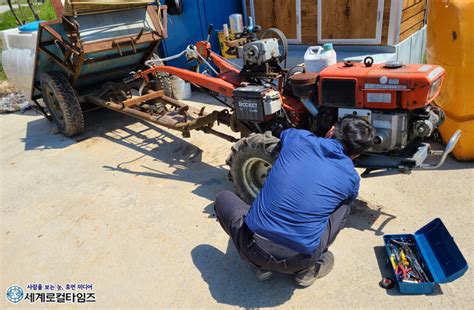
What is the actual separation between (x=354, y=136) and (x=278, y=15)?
461 cm

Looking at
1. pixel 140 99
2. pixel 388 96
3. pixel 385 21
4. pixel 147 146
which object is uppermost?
pixel 385 21

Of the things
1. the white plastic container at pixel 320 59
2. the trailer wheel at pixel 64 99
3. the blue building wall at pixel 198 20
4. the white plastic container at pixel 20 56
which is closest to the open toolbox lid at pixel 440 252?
the white plastic container at pixel 320 59

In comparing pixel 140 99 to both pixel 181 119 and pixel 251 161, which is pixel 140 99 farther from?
pixel 251 161

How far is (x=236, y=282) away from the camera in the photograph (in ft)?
10.2

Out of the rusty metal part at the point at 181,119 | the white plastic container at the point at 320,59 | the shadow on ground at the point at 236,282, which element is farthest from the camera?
the rusty metal part at the point at 181,119

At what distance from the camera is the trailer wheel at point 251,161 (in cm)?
351

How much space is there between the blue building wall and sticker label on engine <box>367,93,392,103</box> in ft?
15.8

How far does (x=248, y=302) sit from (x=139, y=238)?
1.34m

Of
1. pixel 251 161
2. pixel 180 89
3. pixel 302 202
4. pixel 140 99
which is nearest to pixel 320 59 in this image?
pixel 251 161

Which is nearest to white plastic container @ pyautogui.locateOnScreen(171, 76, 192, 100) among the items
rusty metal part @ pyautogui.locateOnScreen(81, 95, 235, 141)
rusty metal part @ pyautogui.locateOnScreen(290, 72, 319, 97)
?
rusty metal part @ pyautogui.locateOnScreen(81, 95, 235, 141)

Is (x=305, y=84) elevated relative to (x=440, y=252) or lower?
elevated

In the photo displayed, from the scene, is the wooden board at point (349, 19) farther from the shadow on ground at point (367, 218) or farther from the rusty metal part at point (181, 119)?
the shadow on ground at point (367, 218)

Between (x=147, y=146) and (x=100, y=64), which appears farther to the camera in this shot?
(x=100, y=64)

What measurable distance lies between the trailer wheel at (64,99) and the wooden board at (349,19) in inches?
158
